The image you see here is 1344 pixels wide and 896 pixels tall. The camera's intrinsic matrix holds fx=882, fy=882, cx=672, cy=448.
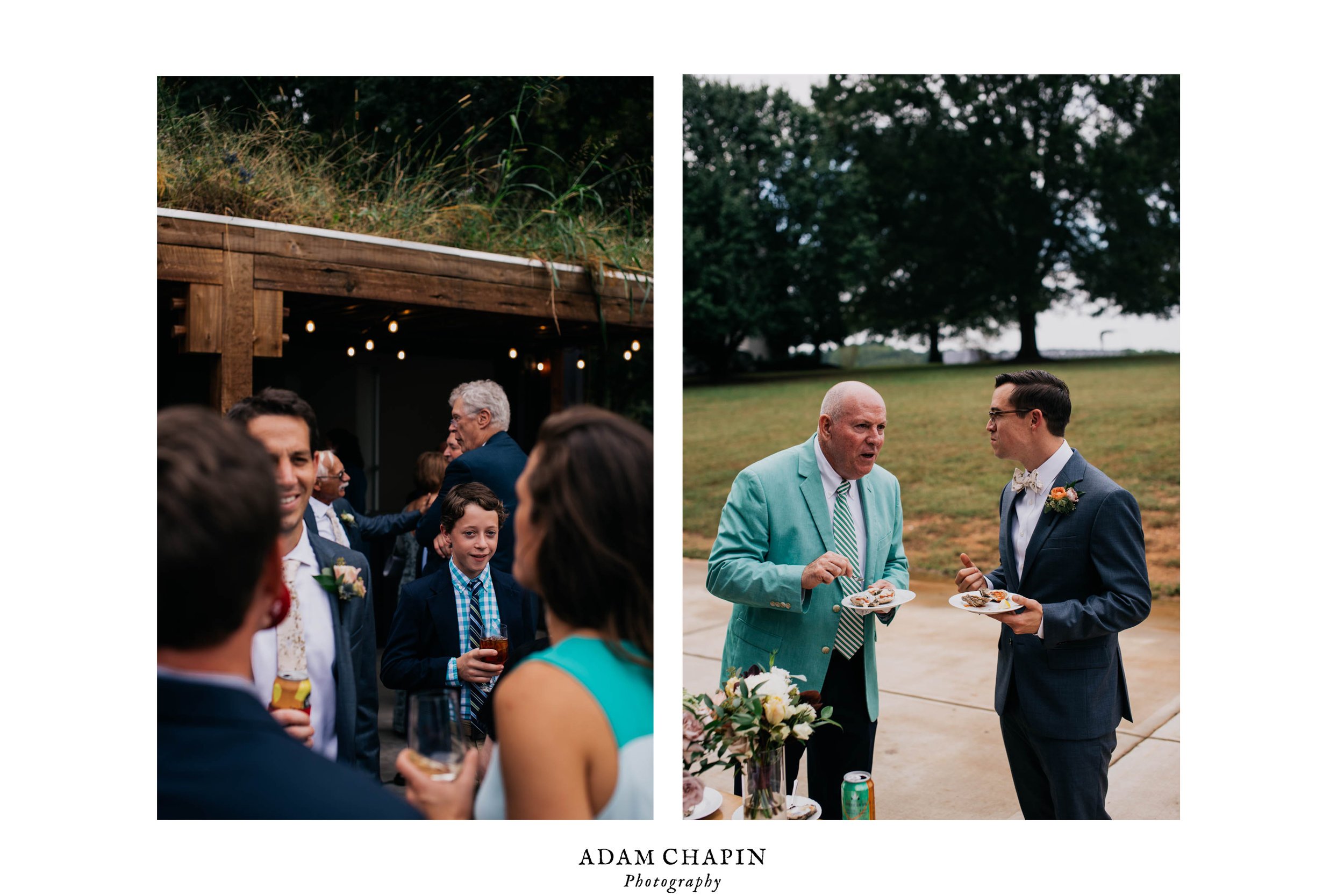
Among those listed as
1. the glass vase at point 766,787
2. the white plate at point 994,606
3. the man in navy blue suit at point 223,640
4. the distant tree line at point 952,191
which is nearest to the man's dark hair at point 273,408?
the man in navy blue suit at point 223,640

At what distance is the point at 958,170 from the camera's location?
24.9 ft

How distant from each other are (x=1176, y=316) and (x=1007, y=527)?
7.65 m

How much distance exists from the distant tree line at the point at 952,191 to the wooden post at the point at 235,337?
13.0 feet

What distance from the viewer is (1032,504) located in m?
2.56

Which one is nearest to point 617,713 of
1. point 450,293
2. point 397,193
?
point 450,293

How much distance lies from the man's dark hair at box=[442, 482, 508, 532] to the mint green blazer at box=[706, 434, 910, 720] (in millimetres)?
676

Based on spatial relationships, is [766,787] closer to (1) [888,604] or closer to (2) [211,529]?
(1) [888,604]

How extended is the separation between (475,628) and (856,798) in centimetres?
114

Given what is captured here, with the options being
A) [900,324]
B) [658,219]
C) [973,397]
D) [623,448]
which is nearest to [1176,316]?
[973,397]

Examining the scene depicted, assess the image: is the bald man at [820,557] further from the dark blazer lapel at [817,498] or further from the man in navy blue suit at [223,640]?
the man in navy blue suit at [223,640]

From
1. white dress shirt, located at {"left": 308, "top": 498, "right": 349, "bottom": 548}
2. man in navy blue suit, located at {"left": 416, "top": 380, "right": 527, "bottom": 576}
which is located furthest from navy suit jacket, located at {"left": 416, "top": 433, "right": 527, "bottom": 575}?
white dress shirt, located at {"left": 308, "top": 498, "right": 349, "bottom": 548}

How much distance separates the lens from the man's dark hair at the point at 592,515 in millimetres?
1609
